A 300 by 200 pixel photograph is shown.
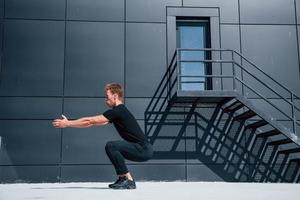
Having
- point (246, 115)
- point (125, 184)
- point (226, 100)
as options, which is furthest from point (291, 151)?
point (125, 184)

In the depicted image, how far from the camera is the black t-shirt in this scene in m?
5.74

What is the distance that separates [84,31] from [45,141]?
3.27m

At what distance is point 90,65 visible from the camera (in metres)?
10.6

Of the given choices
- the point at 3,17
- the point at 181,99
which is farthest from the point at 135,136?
the point at 3,17

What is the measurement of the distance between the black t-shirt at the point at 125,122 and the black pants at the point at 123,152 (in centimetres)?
11

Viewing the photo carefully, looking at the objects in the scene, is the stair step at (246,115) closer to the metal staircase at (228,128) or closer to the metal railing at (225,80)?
the metal staircase at (228,128)

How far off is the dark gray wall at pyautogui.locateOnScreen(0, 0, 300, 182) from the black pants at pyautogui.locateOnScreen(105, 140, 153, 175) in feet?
14.2

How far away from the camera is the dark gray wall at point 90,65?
33.1 feet

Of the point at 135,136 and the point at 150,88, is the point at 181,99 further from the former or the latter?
the point at 135,136

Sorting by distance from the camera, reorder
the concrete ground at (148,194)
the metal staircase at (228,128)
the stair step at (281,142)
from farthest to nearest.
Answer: the metal staircase at (228,128)
the stair step at (281,142)
the concrete ground at (148,194)

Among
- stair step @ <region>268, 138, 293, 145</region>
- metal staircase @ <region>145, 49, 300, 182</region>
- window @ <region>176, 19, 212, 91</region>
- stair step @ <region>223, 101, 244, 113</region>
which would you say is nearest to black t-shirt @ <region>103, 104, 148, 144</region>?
metal staircase @ <region>145, 49, 300, 182</region>

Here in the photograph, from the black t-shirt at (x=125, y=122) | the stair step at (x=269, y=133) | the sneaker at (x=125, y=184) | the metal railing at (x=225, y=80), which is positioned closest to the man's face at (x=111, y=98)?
the black t-shirt at (x=125, y=122)

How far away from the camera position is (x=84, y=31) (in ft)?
35.2

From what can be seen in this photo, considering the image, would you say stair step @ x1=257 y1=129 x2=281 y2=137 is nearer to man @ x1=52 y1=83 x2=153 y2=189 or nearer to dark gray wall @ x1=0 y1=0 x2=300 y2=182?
dark gray wall @ x1=0 y1=0 x2=300 y2=182
